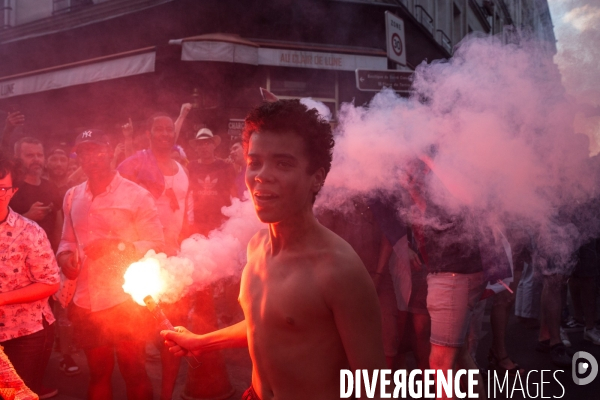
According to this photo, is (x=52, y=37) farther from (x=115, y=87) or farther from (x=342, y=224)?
(x=342, y=224)

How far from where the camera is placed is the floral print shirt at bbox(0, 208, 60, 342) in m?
2.95

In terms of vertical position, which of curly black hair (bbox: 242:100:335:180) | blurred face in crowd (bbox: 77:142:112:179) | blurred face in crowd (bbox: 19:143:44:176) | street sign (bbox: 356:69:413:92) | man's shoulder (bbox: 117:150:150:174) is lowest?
curly black hair (bbox: 242:100:335:180)

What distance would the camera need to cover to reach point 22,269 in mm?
3020

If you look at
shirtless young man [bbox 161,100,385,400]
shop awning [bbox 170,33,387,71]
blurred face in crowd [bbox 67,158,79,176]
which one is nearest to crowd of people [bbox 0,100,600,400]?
shirtless young man [bbox 161,100,385,400]

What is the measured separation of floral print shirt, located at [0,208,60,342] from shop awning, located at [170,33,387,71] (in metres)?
7.85

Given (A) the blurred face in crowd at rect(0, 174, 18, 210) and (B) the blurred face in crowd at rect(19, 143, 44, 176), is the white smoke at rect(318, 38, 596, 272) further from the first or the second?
(B) the blurred face in crowd at rect(19, 143, 44, 176)

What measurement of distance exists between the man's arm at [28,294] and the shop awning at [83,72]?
28.7ft

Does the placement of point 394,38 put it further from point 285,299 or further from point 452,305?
point 285,299

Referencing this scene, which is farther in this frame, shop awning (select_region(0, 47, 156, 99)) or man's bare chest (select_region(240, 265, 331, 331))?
shop awning (select_region(0, 47, 156, 99))

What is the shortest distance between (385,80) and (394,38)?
387 cm

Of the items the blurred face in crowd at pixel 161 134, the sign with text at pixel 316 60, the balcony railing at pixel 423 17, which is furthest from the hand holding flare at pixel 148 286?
the balcony railing at pixel 423 17

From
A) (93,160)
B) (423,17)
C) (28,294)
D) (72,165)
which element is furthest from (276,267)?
(423,17)

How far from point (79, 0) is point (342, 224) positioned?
1281 cm

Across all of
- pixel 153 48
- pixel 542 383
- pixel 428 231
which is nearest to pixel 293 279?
pixel 428 231
